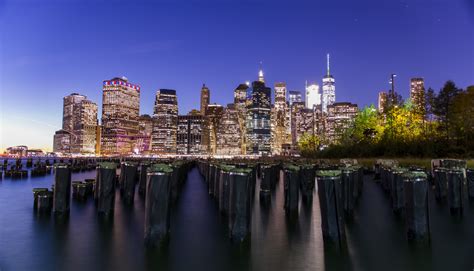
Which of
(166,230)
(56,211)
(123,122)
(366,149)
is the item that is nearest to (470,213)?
(166,230)

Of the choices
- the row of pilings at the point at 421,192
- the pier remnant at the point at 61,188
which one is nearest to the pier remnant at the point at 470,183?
the row of pilings at the point at 421,192

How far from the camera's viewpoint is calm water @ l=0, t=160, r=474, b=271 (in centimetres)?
552

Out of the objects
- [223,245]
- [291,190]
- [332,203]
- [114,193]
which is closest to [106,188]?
[114,193]

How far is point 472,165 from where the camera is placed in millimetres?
18781

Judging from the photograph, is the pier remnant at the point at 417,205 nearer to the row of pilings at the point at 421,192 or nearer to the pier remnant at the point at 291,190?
the row of pilings at the point at 421,192

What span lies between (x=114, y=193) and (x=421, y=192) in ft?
26.7

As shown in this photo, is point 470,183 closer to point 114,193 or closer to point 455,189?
point 455,189

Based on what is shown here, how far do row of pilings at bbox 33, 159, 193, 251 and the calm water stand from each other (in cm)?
31

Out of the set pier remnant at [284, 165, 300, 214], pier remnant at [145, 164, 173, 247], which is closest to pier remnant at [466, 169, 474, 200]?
pier remnant at [284, 165, 300, 214]

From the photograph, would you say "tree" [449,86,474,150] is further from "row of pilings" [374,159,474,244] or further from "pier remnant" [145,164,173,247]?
"pier remnant" [145,164,173,247]

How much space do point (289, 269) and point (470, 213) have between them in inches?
311

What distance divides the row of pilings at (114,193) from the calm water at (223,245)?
307 mm

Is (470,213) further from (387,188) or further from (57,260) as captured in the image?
(57,260)

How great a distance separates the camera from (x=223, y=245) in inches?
263
